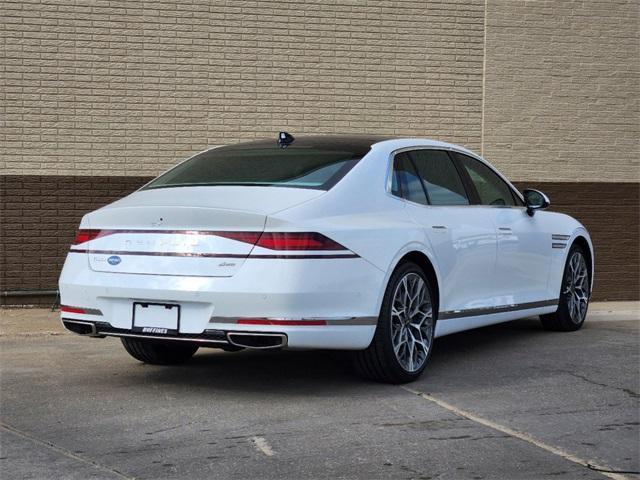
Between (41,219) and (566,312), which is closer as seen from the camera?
(566,312)

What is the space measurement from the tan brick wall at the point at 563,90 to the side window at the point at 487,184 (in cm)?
400

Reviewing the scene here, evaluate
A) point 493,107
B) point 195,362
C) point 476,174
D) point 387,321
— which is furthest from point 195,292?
point 493,107

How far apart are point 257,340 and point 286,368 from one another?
55.1 inches

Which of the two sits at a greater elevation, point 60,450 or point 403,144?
point 403,144

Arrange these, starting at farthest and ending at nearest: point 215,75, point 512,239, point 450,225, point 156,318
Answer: point 215,75 → point 512,239 → point 450,225 → point 156,318

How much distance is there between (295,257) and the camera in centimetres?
569

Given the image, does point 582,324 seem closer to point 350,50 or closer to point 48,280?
point 350,50

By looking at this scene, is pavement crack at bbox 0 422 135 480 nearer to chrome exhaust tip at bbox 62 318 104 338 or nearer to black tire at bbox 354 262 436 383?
chrome exhaust tip at bbox 62 318 104 338

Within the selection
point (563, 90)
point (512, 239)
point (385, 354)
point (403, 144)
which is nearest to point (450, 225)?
point (403, 144)

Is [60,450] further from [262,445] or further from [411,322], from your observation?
[411,322]

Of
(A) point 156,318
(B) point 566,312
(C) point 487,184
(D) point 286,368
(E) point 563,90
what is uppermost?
(E) point 563,90

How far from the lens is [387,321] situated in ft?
20.3

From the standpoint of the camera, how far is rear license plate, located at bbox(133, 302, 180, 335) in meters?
5.85

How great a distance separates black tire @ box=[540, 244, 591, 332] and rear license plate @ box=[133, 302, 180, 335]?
4.13m
